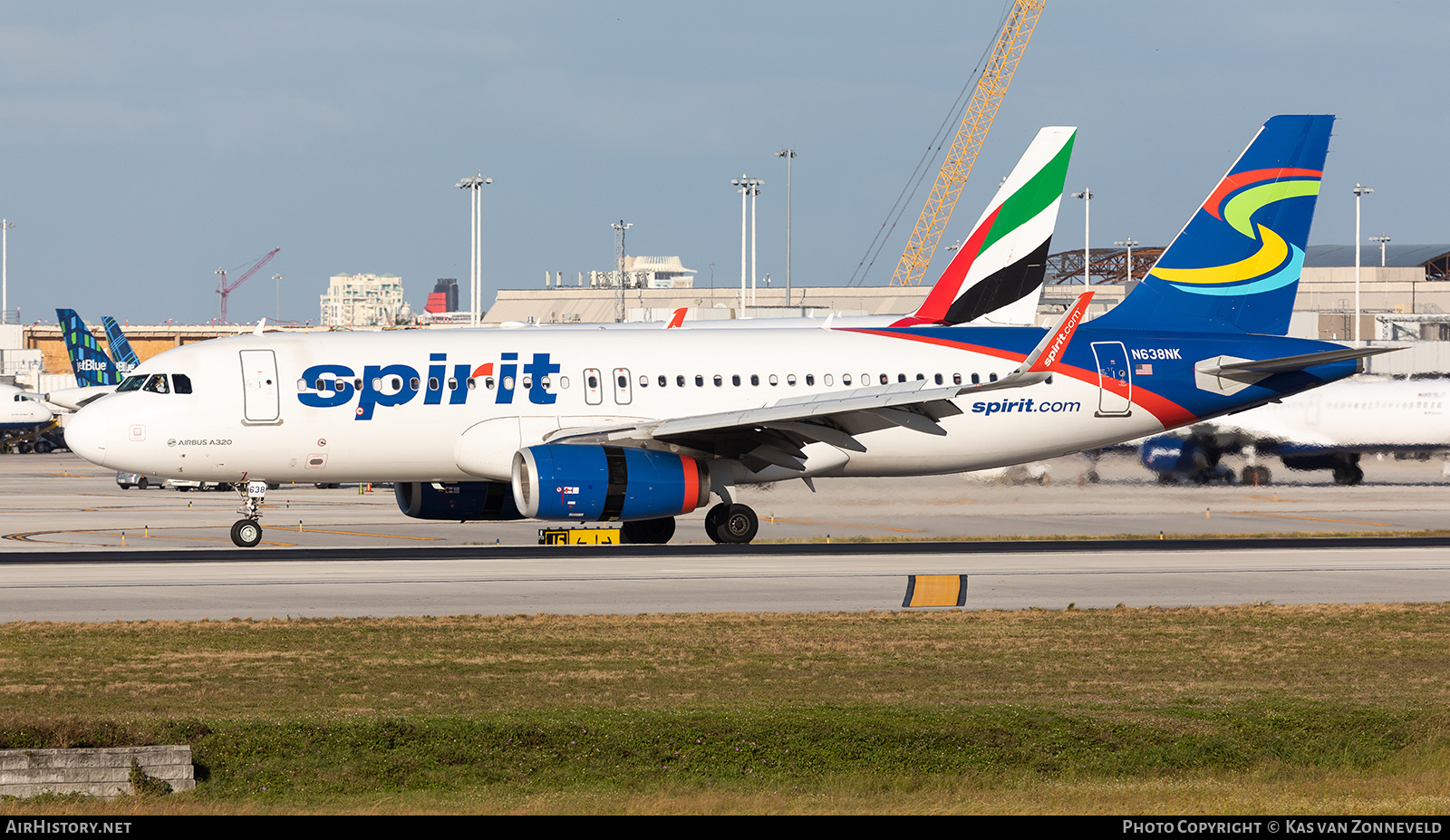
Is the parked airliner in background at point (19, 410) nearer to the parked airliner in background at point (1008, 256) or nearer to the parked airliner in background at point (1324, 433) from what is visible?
the parked airliner in background at point (1008, 256)

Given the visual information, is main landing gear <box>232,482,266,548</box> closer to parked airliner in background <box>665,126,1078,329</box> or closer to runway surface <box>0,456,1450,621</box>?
runway surface <box>0,456,1450,621</box>

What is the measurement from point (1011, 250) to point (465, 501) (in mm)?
16207

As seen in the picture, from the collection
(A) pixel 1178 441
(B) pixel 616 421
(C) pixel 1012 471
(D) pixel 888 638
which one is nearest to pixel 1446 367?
(A) pixel 1178 441

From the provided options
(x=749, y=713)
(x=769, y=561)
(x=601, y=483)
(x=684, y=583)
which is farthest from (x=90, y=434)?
(x=749, y=713)

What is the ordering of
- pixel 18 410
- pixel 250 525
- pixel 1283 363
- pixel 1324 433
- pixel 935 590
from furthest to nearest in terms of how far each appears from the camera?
1. pixel 18 410
2. pixel 1324 433
3. pixel 1283 363
4. pixel 250 525
5. pixel 935 590

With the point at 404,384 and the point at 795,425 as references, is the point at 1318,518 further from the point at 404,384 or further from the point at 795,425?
the point at 404,384

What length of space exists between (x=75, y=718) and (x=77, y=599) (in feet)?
35.0

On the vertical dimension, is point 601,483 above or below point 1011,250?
below

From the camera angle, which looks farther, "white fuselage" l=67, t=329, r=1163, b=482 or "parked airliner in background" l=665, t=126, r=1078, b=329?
"parked airliner in background" l=665, t=126, r=1078, b=329

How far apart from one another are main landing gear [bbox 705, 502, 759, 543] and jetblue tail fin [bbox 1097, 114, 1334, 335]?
1026 centimetres

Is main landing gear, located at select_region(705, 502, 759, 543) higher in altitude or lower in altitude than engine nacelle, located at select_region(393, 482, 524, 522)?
lower

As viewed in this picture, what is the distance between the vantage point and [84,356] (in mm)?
82625

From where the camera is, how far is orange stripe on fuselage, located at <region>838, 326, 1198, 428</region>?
33938 mm

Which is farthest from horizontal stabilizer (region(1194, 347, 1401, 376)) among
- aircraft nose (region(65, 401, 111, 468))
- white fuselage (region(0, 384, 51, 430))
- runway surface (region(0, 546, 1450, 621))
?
white fuselage (region(0, 384, 51, 430))
